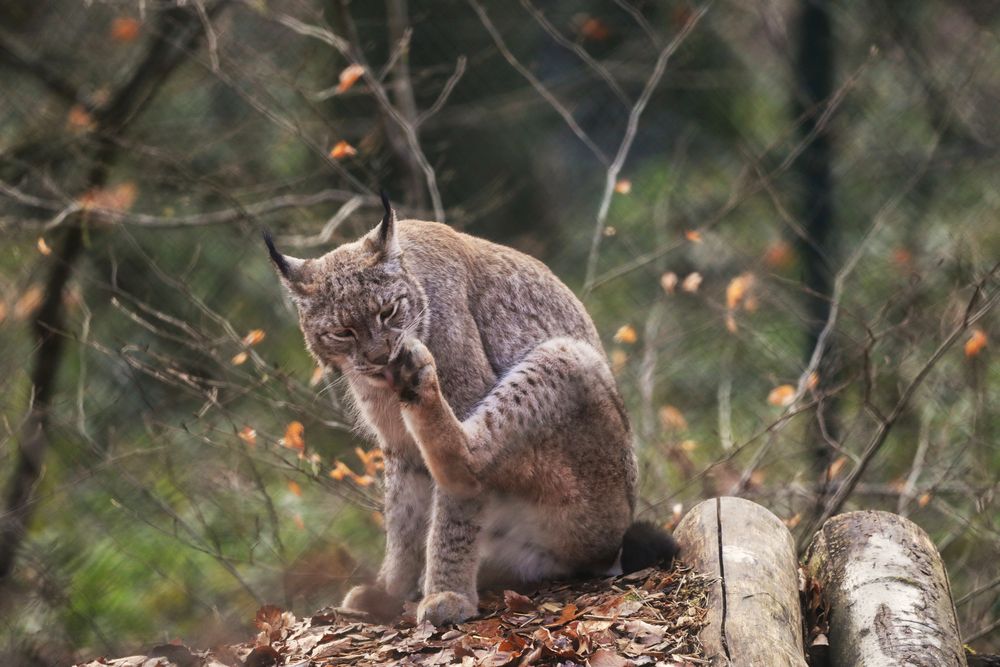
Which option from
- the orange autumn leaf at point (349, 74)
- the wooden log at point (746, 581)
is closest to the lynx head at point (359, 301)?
the wooden log at point (746, 581)

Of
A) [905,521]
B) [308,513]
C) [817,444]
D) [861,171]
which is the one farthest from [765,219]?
[905,521]

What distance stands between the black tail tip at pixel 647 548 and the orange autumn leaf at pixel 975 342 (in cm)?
352

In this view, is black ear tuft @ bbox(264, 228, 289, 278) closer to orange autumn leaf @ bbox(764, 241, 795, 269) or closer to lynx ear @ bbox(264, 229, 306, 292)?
lynx ear @ bbox(264, 229, 306, 292)

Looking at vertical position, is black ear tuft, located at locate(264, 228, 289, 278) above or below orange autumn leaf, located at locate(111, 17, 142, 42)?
below

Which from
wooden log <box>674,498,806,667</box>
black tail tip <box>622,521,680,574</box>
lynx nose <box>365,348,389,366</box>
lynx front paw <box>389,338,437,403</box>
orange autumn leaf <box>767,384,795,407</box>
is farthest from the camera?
orange autumn leaf <box>767,384,795,407</box>

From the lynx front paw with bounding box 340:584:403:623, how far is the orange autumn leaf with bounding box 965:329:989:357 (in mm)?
4513

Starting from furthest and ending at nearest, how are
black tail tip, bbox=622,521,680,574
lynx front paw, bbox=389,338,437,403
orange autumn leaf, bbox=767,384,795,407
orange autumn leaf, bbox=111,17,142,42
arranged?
1. orange autumn leaf, bbox=111,17,142,42
2. orange autumn leaf, bbox=767,384,795,407
3. black tail tip, bbox=622,521,680,574
4. lynx front paw, bbox=389,338,437,403

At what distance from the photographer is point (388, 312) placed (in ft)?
16.1

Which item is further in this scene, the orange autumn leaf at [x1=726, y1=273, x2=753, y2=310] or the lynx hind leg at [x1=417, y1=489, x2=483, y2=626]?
the orange autumn leaf at [x1=726, y1=273, x2=753, y2=310]

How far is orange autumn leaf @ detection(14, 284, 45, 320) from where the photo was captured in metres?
8.12

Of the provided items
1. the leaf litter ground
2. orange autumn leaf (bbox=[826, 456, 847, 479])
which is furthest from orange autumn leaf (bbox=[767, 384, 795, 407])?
the leaf litter ground

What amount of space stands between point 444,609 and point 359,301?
1.32m

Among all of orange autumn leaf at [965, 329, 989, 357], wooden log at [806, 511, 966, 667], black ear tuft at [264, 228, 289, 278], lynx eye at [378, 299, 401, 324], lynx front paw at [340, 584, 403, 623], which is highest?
black ear tuft at [264, 228, 289, 278]

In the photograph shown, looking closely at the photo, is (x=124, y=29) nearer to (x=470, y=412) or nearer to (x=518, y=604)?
(x=470, y=412)
